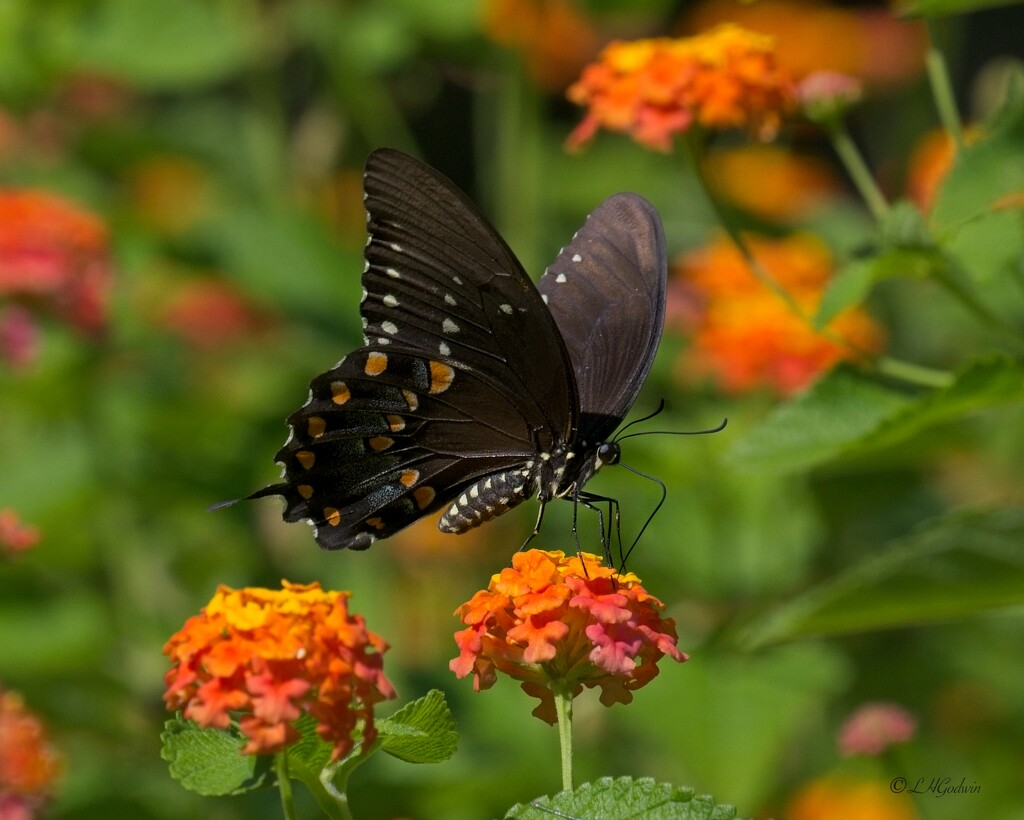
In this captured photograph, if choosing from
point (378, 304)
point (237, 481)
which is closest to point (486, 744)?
point (237, 481)

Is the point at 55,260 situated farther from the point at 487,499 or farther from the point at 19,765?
the point at 19,765

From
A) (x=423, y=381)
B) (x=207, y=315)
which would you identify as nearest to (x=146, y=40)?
(x=207, y=315)

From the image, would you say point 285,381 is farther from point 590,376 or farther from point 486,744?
point 590,376

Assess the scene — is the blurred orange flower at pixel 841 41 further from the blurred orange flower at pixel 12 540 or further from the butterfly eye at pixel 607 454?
the blurred orange flower at pixel 12 540

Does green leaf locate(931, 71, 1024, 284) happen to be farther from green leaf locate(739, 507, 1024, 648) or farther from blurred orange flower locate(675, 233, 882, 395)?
blurred orange flower locate(675, 233, 882, 395)

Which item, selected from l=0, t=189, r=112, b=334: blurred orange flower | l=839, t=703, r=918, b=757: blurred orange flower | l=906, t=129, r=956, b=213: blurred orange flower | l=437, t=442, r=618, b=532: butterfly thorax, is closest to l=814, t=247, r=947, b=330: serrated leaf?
l=437, t=442, r=618, b=532: butterfly thorax
